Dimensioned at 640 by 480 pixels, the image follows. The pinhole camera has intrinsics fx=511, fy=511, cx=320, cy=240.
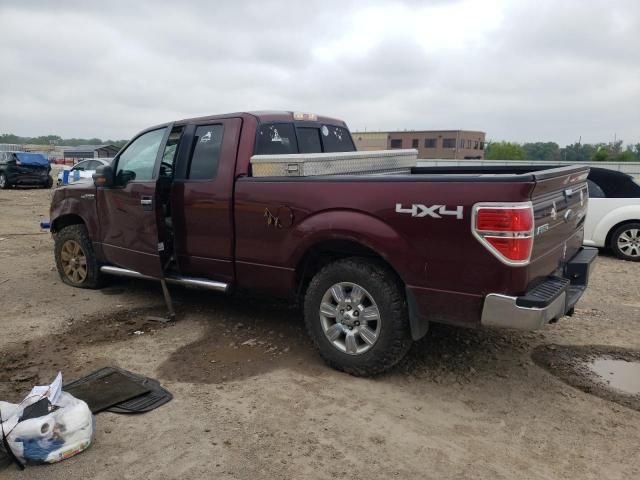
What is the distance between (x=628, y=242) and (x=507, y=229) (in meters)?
6.34

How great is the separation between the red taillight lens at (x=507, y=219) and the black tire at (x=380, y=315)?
86cm

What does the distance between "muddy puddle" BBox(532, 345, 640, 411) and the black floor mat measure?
3013 millimetres

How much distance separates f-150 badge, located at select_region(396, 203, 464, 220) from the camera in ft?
10.6

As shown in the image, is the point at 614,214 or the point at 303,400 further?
the point at 614,214

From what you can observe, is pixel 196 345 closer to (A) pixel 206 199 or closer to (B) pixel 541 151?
(A) pixel 206 199

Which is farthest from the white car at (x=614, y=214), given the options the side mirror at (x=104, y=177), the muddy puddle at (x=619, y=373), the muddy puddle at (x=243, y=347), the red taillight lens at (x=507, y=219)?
the side mirror at (x=104, y=177)

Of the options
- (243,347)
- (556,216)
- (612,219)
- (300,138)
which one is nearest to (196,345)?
(243,347)

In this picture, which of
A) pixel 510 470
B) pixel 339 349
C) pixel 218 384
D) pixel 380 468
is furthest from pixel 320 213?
pixel 510 470

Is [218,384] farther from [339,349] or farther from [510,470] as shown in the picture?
[510,470]

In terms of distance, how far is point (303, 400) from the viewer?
11.6 ft

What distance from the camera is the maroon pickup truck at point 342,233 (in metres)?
3.21

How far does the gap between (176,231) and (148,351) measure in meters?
1.19

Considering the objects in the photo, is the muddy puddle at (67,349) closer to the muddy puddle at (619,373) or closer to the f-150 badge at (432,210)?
the f-150 badge at (432,210)

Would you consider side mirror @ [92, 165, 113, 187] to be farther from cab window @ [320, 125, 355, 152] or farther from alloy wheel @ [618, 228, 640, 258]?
Result: alloy wheel @ [618, 228, 640, 258]
